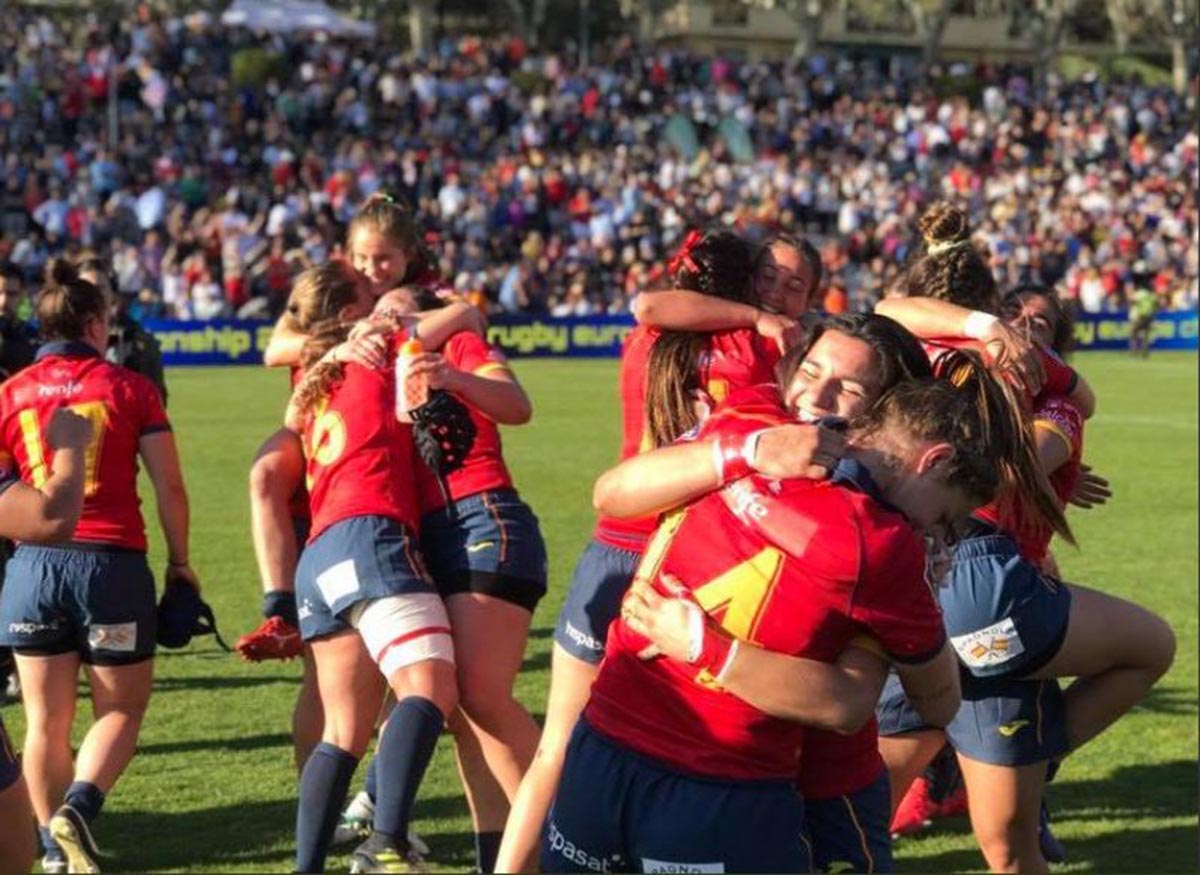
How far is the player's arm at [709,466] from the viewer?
3375mm

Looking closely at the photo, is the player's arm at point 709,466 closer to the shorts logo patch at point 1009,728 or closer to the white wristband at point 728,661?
the white wristband at point 728,661

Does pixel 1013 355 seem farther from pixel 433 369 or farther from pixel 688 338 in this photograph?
pixel 433 369

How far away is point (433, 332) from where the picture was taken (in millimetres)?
5637

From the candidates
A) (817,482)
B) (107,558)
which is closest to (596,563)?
(107,558)

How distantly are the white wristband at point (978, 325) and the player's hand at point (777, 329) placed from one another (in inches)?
18.8

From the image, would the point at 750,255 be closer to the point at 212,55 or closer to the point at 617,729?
the point at 617,729

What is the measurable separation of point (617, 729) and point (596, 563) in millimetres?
1895

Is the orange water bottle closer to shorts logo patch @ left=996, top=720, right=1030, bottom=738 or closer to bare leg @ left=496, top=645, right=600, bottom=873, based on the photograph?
bare leg @ left=496, top=645, right=600, bottom=873

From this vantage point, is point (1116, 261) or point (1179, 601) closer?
point (1179, 601)

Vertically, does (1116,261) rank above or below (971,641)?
below

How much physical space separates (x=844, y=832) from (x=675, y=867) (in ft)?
1.82

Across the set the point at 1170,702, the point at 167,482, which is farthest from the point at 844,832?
the point at 1170,702

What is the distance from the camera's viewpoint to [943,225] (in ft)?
18.5

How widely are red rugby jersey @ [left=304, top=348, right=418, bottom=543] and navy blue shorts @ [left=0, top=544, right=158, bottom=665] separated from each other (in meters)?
0.99
